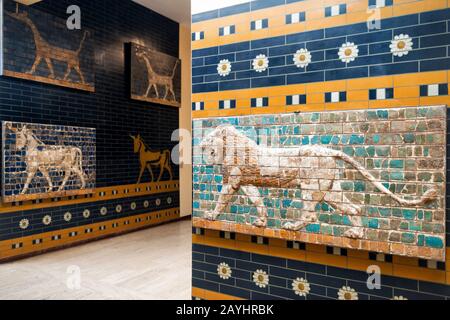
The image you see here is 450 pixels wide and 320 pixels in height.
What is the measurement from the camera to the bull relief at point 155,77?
5305 millimetres

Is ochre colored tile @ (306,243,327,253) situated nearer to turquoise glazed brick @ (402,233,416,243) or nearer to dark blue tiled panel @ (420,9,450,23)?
turquoise glazed brick @ (402,233,416,243)

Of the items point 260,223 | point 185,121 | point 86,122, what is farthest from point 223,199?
point 185,121

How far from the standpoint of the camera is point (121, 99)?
17.0 feet

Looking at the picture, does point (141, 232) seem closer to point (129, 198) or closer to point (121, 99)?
point (129, 198)

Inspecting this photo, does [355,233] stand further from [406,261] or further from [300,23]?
[300,23]

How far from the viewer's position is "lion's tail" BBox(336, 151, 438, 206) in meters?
1.45

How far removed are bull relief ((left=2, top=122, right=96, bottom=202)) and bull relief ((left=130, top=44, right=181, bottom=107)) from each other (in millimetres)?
1144

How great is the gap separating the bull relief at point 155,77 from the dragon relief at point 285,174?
370cm

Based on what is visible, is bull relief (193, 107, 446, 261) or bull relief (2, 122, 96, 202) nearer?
bull relief (193, 107, 446, 261)

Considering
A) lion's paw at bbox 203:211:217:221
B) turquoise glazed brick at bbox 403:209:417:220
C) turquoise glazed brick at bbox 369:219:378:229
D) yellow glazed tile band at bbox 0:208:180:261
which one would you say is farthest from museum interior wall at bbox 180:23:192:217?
turquoise glazed brick at bbox 403:209:417:220

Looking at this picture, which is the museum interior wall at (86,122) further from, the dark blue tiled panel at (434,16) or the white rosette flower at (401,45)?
the dark blue tiled panel at (434,16)

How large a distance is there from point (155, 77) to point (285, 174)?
14.4 ft

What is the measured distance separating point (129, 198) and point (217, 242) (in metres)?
3.59
